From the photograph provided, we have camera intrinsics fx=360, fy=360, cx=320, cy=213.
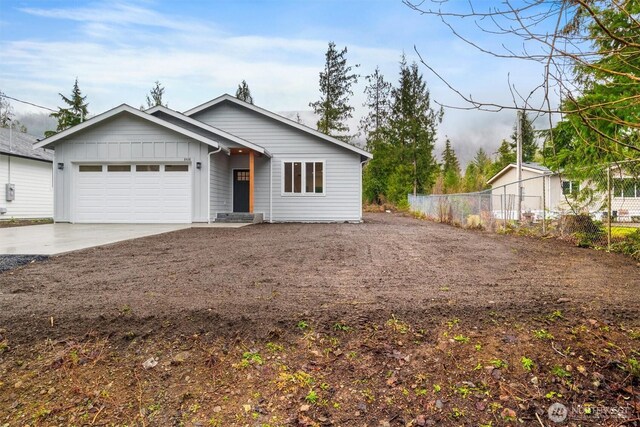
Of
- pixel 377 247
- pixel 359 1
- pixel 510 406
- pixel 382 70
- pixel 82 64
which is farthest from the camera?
pixel 382 70

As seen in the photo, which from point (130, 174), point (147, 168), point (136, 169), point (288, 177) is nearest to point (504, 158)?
point (288, 177)

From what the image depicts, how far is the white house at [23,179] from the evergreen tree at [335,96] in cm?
1907

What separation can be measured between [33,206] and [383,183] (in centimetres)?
2322

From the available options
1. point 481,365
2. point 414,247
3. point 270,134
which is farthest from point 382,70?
point 481,365

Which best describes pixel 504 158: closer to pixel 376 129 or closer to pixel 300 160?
pixel 376 129

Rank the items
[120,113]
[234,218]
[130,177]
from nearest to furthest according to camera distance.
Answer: [120,113] < [130,177] < [234,218]

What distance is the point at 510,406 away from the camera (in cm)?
198

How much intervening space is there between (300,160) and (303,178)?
→ 751mm

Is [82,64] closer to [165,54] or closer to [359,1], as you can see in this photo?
[165,54]

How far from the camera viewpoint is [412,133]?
3061cm

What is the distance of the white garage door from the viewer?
12539mm

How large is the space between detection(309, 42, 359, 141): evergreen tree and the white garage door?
19.2 metres

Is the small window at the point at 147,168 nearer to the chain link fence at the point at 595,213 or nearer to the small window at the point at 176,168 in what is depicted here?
the small window at the point at 176,168

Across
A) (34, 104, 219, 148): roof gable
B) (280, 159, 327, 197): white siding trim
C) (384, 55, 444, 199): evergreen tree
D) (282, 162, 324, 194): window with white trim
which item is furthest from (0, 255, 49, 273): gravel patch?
(384, 55, 444, 199): evergreen tree
